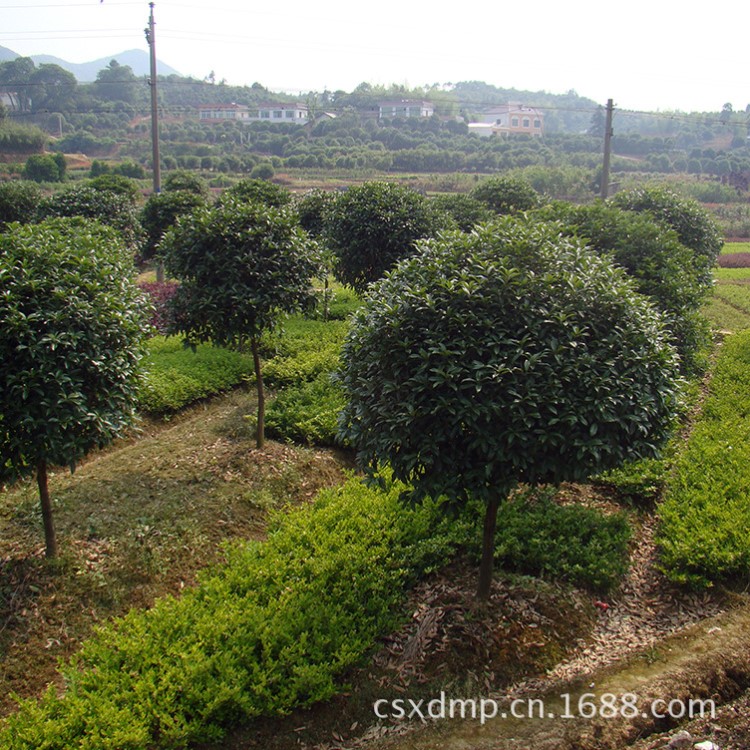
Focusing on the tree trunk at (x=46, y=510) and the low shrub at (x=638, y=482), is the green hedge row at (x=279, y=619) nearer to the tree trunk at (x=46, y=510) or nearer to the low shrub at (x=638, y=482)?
the low shrub at (x=638, y=482)

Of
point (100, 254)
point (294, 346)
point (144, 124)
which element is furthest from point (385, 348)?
point (144, 124)

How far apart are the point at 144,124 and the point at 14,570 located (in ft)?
207

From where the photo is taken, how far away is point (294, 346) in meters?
10.8

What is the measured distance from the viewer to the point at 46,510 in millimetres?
5383

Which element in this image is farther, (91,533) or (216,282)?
(216,282)

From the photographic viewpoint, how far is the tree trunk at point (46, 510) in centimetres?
529

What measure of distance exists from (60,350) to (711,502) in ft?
19.1

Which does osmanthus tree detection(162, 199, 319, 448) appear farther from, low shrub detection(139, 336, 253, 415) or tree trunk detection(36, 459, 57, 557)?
tree trunk detection(36, 459, 57, 557)

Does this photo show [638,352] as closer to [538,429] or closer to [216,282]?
[538,429]

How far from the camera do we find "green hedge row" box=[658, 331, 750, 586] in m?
5.52

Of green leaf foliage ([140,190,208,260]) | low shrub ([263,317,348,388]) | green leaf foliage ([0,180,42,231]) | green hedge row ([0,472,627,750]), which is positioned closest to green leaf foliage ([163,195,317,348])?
low shrub ([263,317,348,388])

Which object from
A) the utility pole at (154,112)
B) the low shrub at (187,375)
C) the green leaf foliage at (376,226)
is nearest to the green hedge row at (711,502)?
the green leaf foliage at (376,226)

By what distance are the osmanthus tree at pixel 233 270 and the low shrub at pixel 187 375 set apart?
3.32 feet

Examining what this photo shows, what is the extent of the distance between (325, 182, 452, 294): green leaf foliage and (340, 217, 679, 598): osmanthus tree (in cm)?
638
